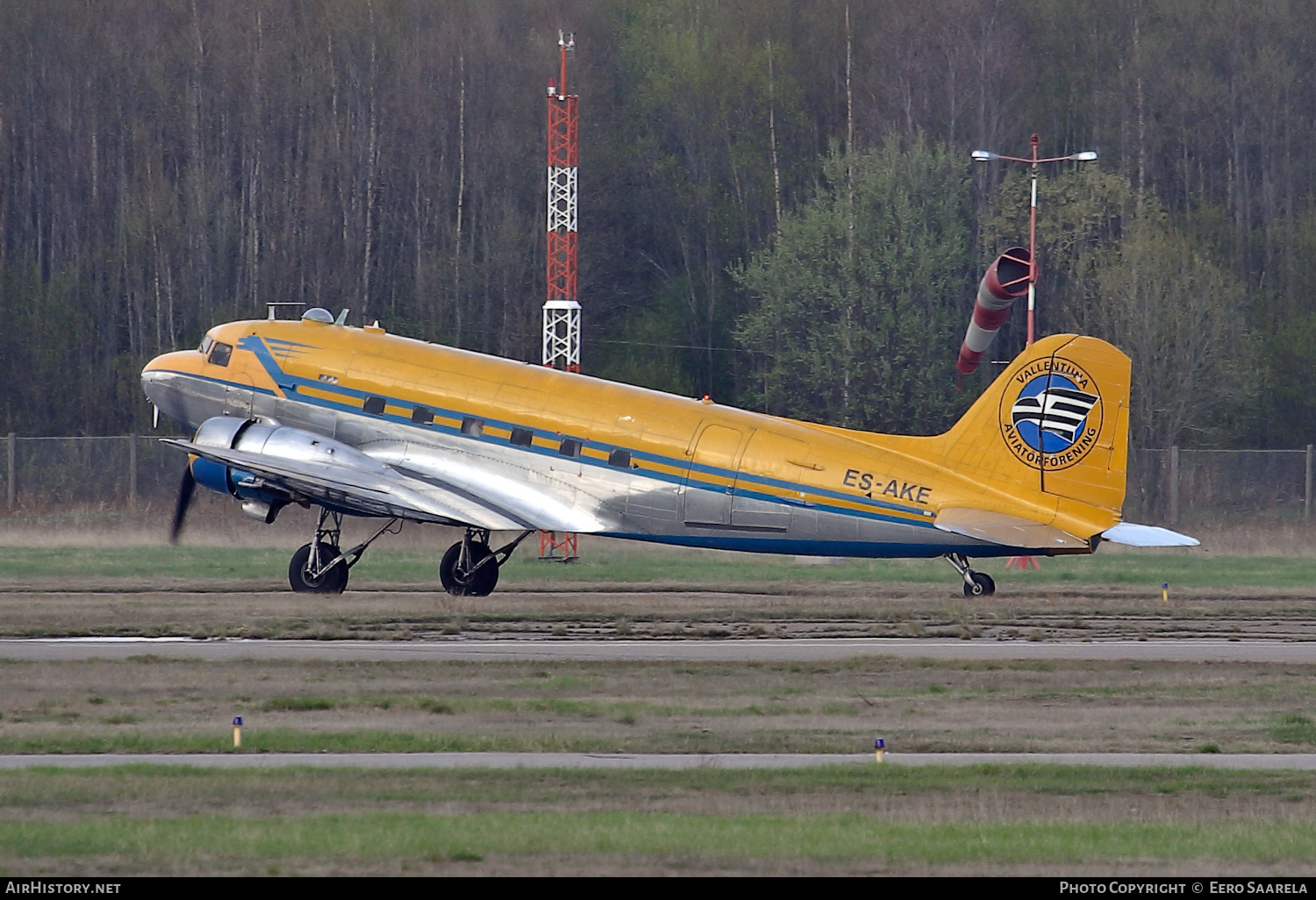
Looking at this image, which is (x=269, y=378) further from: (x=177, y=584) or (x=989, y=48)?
(x=989, y=48)

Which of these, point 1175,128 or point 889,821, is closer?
point 889,821

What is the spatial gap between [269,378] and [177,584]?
432 centimetres

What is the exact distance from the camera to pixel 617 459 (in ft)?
96.4

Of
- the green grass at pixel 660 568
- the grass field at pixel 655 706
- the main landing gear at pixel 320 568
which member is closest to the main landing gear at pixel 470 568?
the main landing gear at pixel 320 568

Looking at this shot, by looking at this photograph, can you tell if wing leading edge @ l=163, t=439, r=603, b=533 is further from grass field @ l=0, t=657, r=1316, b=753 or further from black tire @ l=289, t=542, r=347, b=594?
grass field @ l=0, t=657, r=1316, b=753

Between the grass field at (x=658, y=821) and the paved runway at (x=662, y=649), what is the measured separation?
24.8ft

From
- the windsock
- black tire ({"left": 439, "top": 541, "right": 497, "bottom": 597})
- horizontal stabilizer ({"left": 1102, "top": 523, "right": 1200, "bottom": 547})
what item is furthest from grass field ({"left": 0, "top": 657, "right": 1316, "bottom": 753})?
the windsock

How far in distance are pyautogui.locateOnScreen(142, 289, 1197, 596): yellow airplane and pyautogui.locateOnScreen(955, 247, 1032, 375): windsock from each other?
48.1 feet

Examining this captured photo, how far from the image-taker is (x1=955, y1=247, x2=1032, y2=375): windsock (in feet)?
143

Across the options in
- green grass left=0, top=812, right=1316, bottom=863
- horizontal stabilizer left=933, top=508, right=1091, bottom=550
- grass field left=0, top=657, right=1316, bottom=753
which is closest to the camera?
green grass left=0, top=812, right=1316, bottom=863

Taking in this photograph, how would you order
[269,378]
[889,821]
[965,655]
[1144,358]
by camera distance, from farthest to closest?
[1144,358] → [269,378] → [965,655] → [889,821]

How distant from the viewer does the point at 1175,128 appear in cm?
7750

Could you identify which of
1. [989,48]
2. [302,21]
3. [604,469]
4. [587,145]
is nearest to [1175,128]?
[989,48]

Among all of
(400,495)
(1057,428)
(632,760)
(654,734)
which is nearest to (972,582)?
(1057,428)
